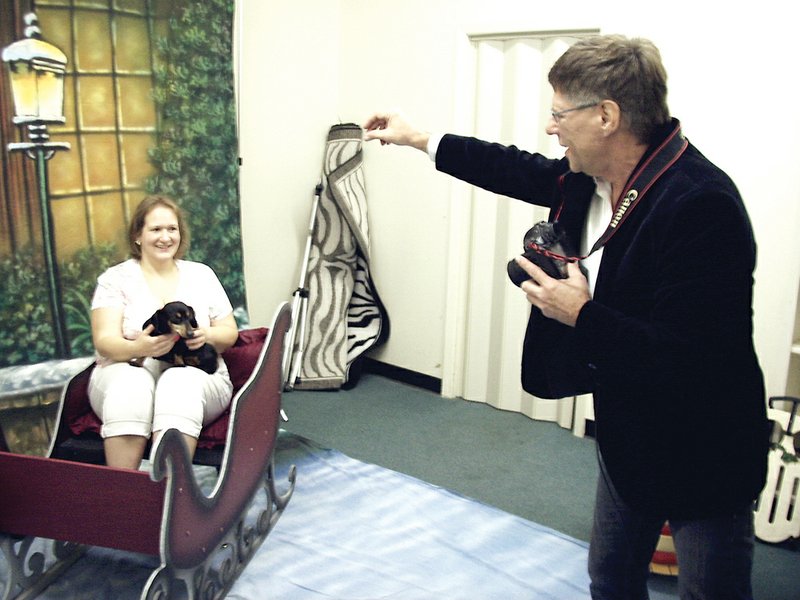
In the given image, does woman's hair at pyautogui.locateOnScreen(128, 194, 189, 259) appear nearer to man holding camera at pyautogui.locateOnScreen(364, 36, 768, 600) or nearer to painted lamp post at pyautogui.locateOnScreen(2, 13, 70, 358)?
painted lamp post at pyautogui.locateOnScreen(2, 13, 70, 358)

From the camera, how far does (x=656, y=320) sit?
1164 millimetres

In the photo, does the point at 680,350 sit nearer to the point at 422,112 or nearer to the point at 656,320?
the point at 656,320

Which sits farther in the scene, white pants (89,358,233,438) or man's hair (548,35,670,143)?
white pants (89,358,233,438)

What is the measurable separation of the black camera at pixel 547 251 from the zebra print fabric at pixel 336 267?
2.38 m

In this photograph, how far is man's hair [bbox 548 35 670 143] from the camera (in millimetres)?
1256

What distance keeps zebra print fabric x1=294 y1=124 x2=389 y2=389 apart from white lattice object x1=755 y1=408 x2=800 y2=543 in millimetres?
2048

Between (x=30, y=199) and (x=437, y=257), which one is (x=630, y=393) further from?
(x=437, y=257)

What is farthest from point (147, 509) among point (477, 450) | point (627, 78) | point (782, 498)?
point (782, 498)

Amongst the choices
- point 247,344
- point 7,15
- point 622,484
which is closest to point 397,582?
point 247,344

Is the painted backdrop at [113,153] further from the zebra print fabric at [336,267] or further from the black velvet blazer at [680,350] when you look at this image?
the black velvet blazer at [680,350]

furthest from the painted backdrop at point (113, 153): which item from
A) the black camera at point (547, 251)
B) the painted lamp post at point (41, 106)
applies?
the black camera at point (547, 251)

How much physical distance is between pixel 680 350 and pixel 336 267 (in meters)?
2.83

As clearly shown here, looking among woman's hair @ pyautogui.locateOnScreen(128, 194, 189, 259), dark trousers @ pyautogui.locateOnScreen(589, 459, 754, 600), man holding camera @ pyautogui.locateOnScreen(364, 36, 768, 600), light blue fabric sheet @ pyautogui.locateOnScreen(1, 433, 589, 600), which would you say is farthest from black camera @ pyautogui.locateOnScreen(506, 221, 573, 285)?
woman's hair @ pyautogui.locateOnScreen(128, 194, 189, 259)

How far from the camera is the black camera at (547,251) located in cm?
137
